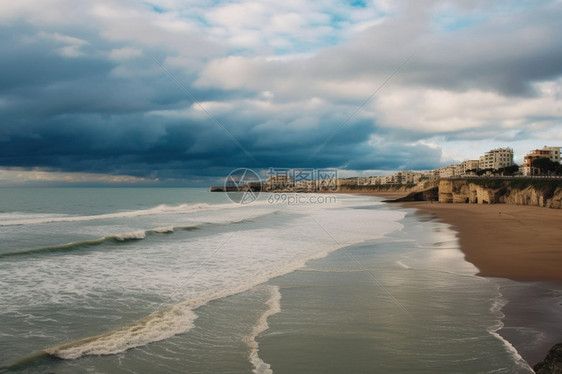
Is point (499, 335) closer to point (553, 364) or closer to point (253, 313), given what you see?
point (553, 364)

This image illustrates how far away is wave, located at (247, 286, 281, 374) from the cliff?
3689cm

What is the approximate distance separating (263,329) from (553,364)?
4.16m

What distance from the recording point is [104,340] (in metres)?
6.07

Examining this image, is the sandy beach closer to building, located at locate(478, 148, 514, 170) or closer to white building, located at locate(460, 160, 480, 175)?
building, located at locate(478, 148, 514, 170)

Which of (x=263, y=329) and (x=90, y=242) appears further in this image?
(x=90, y=242)

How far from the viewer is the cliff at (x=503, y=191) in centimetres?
3684

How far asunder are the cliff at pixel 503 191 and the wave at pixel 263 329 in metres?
Answer: 36.9

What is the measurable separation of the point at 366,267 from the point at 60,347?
8.67m

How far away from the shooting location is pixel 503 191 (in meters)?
45.3

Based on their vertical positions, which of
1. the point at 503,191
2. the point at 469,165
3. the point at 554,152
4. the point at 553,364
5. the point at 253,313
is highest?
the point at 554,152

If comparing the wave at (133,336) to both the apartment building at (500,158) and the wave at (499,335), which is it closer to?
the wave at (499,335)

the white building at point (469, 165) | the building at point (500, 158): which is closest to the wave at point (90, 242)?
the building at point (500, 158)

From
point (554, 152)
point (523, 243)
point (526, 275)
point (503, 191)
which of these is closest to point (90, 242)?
point (526, 275)

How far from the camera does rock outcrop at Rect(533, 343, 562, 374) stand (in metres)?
4.09
